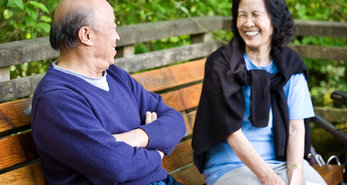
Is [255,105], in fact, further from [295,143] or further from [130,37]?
[130,37]

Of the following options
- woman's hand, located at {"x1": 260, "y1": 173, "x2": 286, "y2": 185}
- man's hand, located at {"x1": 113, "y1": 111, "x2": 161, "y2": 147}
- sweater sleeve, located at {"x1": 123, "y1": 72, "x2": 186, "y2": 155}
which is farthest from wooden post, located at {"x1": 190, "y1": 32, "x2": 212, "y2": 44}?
man's hand, located at {"x1": 113, "y1": 111, "x2": 161, "y2": 147}

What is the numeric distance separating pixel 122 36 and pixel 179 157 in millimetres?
918

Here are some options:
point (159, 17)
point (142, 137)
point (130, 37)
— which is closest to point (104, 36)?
point (142, 137)

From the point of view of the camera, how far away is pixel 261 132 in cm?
228

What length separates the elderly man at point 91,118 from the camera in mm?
1493

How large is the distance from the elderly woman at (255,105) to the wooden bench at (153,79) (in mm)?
362

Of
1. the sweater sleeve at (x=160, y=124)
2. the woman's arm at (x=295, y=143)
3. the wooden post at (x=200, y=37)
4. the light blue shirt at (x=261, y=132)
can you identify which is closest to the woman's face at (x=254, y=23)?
the light blue shirt at (x=261, y=132)

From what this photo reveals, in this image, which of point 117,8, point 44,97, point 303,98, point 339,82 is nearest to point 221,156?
point 303,98

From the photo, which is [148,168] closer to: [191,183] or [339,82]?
Answer: [191,183]

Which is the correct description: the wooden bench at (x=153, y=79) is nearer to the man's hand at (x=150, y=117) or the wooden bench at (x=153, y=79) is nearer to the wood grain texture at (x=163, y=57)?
the wood grain texture at (x=163, y=57)

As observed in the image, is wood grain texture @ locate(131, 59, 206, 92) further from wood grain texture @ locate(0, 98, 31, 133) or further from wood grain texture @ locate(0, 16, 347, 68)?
wood grain texture @ locate(0, 98, 31, 133)

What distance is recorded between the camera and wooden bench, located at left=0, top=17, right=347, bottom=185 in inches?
70.1

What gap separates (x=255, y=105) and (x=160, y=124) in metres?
0.67

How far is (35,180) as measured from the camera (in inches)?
71.0
